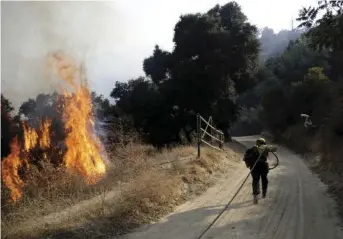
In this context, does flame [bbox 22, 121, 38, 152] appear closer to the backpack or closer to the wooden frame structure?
the wooden frame structure

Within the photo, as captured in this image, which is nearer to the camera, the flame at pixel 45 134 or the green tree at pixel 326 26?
the green tree at pixel 326 26

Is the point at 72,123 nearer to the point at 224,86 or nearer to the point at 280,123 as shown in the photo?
the point at 224,86

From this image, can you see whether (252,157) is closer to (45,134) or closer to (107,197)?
(107,197)

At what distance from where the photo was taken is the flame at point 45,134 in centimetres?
1680

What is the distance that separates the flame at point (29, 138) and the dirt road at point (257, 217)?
872 cm

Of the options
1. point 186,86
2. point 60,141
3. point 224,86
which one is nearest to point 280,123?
point 224,86

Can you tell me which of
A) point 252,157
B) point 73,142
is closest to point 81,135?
point 73,142

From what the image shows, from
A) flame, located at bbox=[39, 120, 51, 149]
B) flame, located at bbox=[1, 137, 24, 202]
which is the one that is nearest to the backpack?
flame, located at bbox=[1, 137, 24, 202]

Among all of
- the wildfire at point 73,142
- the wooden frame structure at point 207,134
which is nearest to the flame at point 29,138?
the wildfire at point 73,142

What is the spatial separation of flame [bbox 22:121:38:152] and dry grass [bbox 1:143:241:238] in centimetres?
414

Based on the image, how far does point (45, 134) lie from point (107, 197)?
889cm

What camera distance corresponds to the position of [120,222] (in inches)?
327

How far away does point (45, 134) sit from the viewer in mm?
17734

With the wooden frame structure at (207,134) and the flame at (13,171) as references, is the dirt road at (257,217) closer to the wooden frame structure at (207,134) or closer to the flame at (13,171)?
the wooden frame structure at (207,134)
